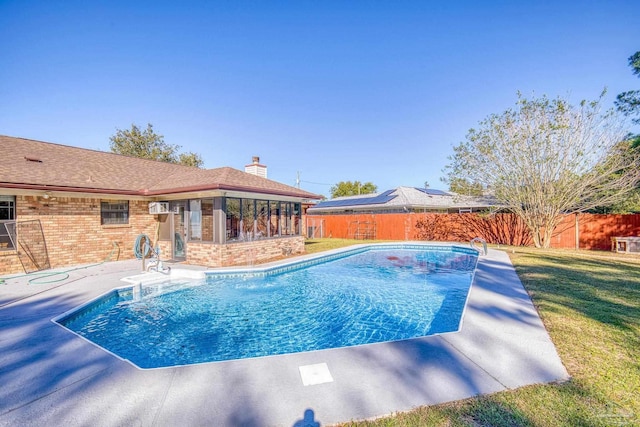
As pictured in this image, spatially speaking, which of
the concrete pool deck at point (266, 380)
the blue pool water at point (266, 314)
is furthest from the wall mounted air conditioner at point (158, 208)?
the concrete pool deck at point (266, 380)

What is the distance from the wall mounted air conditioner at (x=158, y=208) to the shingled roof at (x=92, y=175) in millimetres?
599

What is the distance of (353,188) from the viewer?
53.2 meters

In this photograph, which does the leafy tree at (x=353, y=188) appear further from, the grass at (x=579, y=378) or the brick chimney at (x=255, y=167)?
the grass at (x=579, y=378)

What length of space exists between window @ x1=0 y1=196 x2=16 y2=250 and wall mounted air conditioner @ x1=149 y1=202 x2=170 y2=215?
3810mm

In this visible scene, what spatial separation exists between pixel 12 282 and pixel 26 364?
619 centimetres

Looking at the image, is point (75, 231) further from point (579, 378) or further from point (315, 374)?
point (579, 378)

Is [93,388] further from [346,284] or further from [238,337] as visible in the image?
[346,284]

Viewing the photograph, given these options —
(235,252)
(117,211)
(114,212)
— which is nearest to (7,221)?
(114,212)

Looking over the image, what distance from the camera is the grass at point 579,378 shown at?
8.07ft

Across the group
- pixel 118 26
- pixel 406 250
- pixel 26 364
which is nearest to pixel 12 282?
pixel 26 364

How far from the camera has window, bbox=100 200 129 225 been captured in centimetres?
1098

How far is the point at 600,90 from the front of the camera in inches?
526

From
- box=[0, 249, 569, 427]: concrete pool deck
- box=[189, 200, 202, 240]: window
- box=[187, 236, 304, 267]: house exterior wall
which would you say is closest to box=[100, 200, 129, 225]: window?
box=[189, 200, 202, 240]: window

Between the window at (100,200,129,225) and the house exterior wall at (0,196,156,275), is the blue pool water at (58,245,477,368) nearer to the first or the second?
the house exterior wall at (0,196,156,275)
